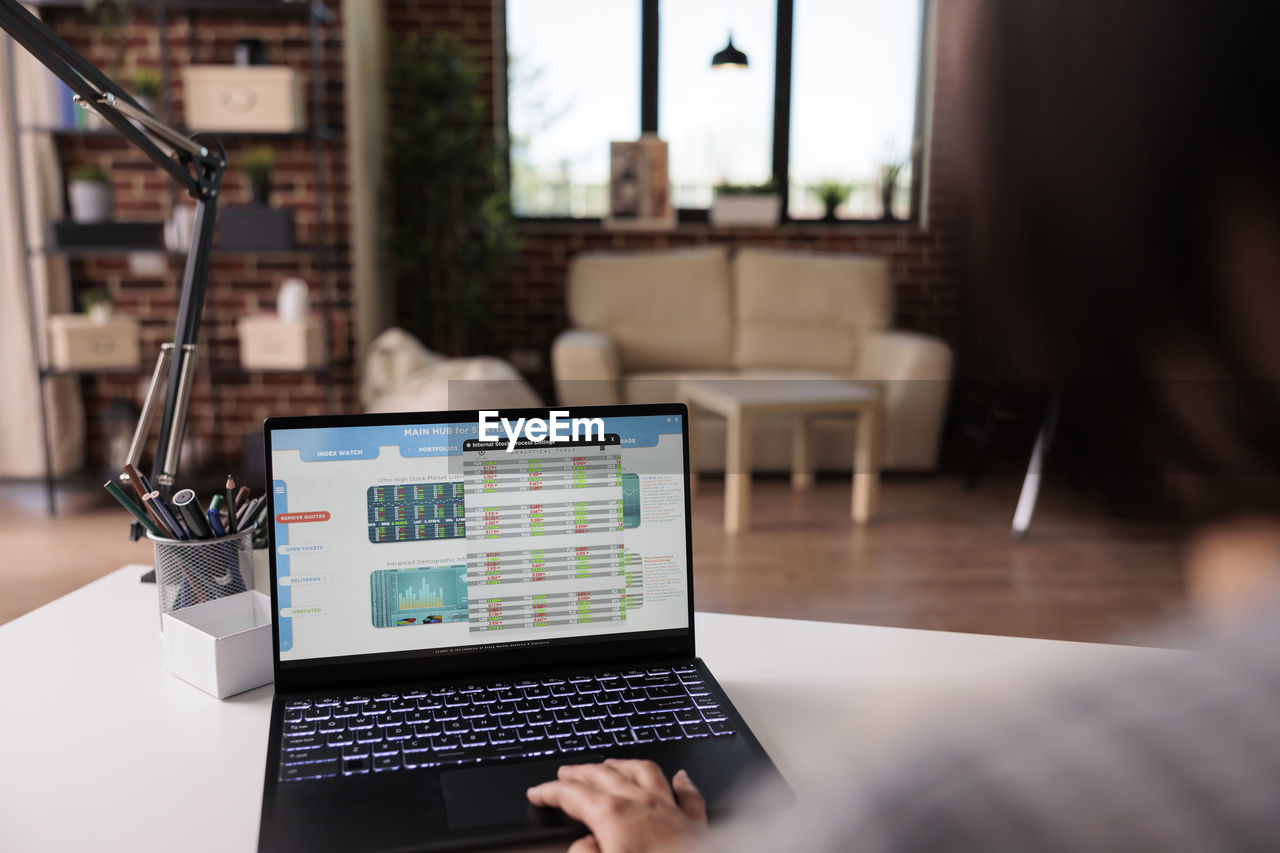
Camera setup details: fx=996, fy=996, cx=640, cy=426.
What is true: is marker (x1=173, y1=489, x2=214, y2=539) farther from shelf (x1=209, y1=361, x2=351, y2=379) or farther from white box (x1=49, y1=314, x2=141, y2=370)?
white box (x1=49, y1=314, x2=141, y2=370)

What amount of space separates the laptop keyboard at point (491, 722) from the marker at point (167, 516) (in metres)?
0.24

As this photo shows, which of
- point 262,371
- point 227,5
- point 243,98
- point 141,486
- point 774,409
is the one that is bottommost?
point 774,409

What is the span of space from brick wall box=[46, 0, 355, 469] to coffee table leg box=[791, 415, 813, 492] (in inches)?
71.4

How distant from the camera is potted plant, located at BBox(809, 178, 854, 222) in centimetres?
475

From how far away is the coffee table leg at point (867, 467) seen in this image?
3588 mm

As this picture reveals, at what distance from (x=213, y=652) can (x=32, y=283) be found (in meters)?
3.32

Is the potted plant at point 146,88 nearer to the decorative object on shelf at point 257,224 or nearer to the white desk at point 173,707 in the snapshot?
the decorative object on shelf at point 257,224

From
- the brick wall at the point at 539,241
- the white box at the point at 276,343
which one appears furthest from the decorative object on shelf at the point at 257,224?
the brick wall at the point at 539,241

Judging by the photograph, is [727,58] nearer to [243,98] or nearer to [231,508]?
[243,98]

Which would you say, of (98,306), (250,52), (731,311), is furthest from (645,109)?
(98,306)

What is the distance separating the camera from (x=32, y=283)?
140 inches

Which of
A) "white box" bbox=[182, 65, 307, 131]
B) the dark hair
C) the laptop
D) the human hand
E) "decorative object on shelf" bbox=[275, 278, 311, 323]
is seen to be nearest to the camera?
the dark hair

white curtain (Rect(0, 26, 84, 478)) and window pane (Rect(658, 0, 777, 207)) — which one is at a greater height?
window pane (Rect(658, 0, 777, 207))

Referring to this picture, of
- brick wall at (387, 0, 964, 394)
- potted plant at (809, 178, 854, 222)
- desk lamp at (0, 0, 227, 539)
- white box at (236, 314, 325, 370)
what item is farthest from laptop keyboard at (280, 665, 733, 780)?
potted plant at (809, 178, 854, 222)
